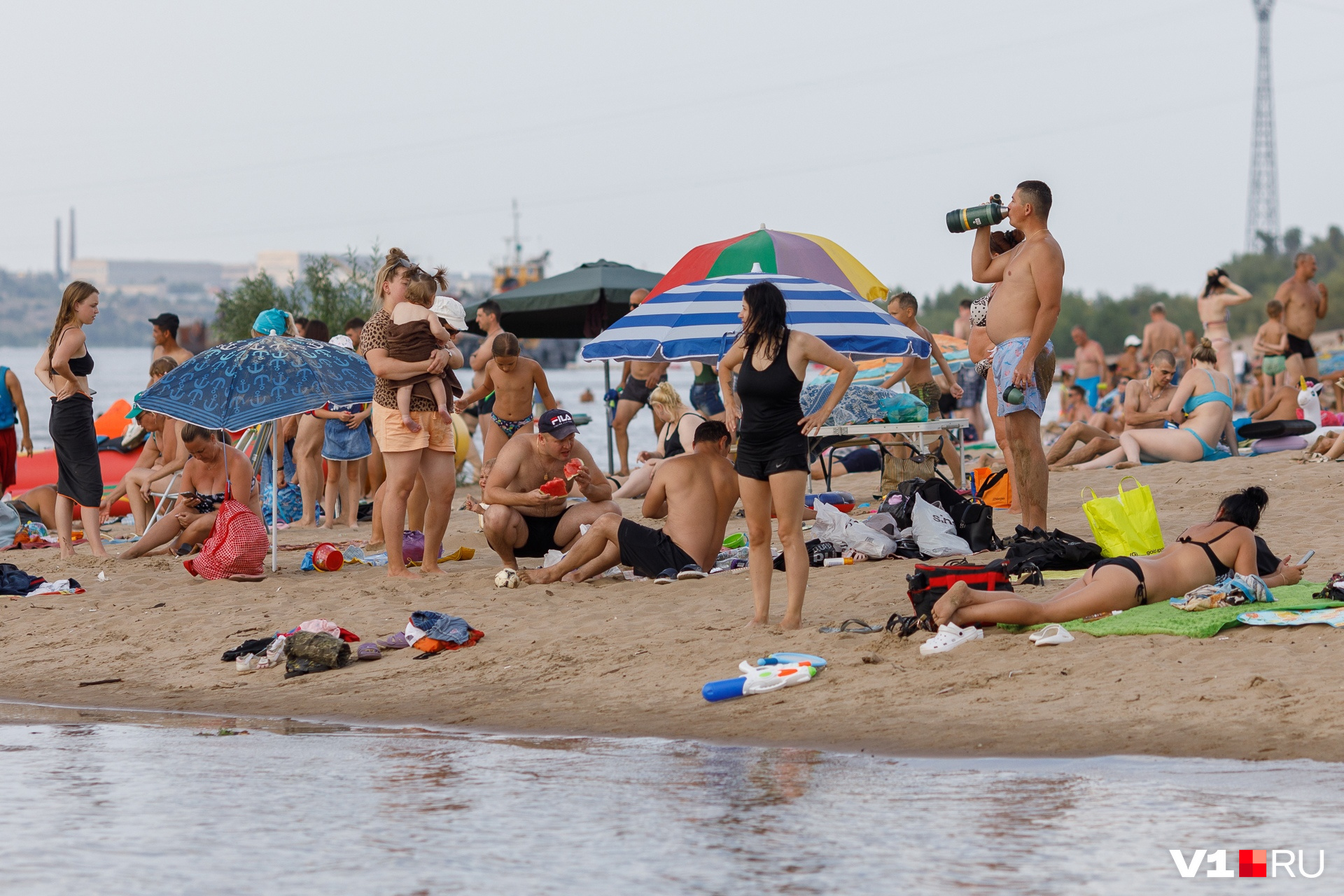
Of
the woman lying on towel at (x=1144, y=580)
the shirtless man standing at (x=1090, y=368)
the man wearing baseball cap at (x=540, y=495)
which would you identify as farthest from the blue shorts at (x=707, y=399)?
the shirtless man standing at (x=1090, y=368)

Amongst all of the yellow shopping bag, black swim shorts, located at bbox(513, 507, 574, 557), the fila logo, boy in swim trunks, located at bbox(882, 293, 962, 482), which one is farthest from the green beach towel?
boy in swim trunks, located at bbox(882, 293, 962, 482)

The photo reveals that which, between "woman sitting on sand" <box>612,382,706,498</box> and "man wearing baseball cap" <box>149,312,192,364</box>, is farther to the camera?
"woman sitting on sand" <box>612,382,706,498</box>

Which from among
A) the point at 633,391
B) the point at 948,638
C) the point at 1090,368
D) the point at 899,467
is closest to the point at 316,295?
the point at 633,391

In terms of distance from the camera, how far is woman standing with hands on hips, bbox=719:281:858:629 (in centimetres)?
568

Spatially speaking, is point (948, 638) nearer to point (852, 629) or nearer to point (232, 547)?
point (852, 629)

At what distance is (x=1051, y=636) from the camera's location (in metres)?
5.34

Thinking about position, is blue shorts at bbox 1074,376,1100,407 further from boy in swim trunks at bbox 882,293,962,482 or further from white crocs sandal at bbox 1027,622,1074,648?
white crocs sandal at bbox 1027,622,1074,648

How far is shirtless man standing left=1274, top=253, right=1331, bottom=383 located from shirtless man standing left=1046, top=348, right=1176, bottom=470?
8.93 ft

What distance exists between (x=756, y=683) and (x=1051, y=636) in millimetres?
1203

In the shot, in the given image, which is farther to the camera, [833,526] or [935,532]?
[833,526]

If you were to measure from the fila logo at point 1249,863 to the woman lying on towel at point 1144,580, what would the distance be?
85.3 inches

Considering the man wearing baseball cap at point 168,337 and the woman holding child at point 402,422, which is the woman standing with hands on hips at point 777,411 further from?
the man wearing baseball cap at point 168,337

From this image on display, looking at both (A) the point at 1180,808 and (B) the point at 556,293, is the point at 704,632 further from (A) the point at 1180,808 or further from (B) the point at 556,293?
(B) the point at 556,293

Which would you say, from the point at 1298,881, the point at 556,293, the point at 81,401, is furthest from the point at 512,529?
the point at 556,293
